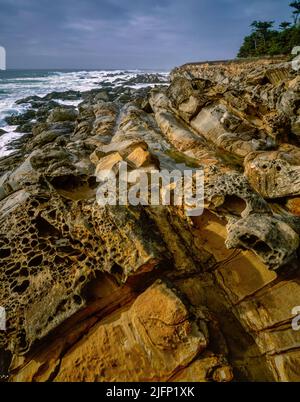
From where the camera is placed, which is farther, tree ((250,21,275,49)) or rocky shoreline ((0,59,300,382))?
tree ((250,21,275,49))

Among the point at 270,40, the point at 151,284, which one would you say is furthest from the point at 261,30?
the point at 151,284

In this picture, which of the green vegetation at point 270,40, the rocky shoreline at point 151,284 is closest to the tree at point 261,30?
the green vegetation at point 270,40

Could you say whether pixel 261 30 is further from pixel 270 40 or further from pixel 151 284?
pixel 151 284

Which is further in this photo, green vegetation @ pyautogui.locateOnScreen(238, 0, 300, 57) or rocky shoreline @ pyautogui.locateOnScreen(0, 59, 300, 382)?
green vegetation @ pyautogui.locateOnScreen(238, 0, 300, 57)

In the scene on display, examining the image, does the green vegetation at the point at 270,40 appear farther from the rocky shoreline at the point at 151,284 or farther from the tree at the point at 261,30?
the rocky shoreline at the point at 151,284

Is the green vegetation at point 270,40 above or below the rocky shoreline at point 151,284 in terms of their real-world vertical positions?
above

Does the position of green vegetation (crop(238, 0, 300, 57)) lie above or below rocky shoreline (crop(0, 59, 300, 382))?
above

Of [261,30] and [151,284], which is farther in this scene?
[261,30]

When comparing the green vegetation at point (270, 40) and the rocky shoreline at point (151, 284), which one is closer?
the rocky shoreline at point (151, 284)

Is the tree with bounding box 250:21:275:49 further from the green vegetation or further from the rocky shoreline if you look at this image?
the rocky shoreline

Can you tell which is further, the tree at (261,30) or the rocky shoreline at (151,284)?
the tree at (261,30)

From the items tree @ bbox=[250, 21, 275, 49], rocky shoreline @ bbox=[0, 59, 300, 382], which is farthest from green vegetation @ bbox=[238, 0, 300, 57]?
rocky shoreline @ bbox=[0, 59, 300, 382]
